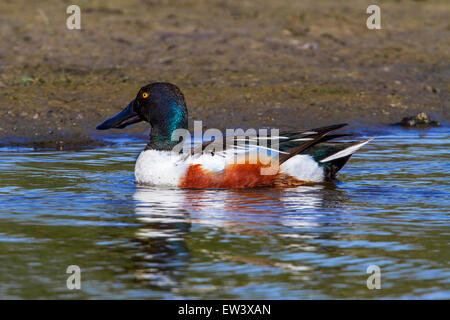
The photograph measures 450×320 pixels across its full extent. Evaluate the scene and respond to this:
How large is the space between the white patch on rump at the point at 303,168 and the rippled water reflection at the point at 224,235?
244mm

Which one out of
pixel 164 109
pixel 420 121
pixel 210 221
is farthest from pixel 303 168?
pixel 420 121

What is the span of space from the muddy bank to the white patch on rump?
316 cm

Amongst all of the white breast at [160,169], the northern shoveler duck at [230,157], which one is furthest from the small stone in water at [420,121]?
the white breast at [160,169]

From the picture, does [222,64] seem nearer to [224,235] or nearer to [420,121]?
[420,121]

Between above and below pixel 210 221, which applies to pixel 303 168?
above

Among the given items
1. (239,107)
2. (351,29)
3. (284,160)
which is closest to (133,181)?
(284,160)

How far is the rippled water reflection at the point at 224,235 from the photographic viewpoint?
4.88 meters

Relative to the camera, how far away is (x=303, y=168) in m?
7.78

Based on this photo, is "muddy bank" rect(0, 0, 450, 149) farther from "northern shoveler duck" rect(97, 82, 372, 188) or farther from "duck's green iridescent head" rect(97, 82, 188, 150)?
"northern shoveler duck" rect(97, 82, 372, 188)

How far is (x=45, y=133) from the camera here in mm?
10469

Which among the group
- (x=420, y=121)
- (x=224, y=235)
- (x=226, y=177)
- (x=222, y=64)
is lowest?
(x=224, y=235)

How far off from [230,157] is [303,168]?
2.25 ft

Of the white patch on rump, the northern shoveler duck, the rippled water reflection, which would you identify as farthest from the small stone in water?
the white patch on rump
